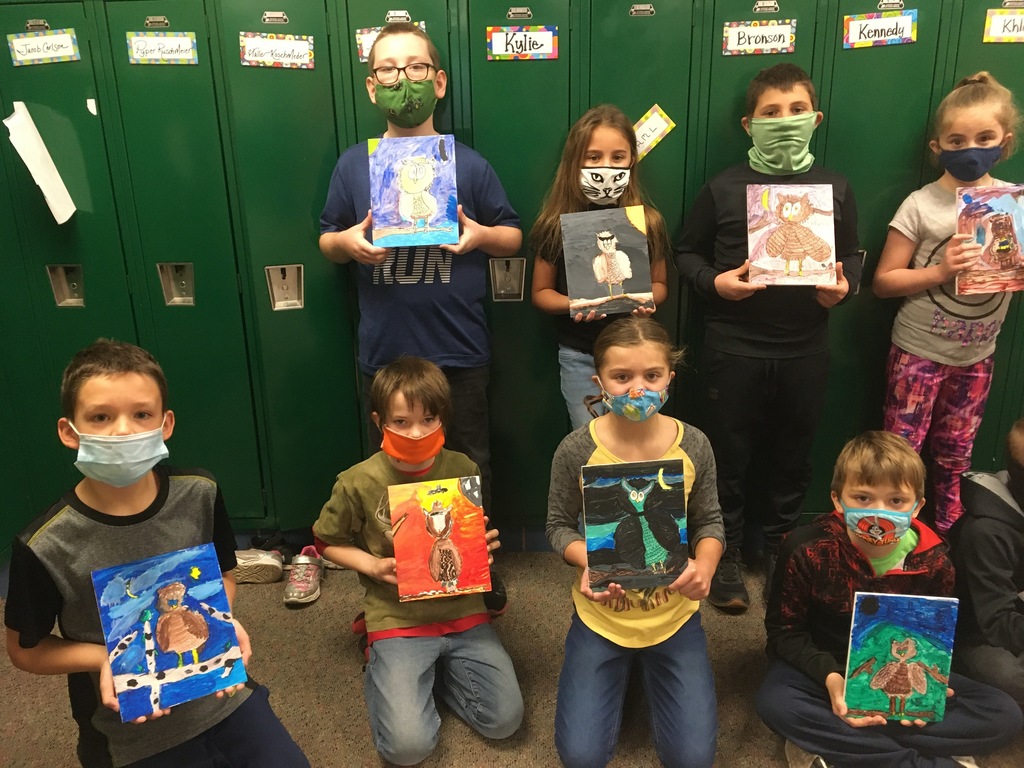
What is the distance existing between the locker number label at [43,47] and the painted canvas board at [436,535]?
222 cm

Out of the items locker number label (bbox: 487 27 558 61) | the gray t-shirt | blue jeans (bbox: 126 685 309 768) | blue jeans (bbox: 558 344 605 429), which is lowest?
blue jeans (bbox: 126 685 309 768)

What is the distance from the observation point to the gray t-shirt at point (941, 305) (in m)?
2.63

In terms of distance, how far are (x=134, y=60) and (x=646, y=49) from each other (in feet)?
6.49

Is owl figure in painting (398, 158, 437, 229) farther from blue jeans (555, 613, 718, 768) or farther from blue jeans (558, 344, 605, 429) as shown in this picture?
blue jeans (555, 613, 718, 768)

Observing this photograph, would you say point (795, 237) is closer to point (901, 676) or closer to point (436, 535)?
point (901, 676)

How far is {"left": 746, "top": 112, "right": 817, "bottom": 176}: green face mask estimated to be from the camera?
247cm

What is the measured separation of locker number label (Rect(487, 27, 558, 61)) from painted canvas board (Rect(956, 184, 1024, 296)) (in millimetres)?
1556

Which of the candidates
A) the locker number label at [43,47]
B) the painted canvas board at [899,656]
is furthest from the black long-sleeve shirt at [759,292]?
the locker number label at [43,47]

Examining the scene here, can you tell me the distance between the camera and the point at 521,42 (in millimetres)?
2693

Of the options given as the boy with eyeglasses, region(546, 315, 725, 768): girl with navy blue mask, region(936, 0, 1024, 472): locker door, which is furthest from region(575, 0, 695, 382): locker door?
region(546, 315, 725, 768): girl with navy blue mask

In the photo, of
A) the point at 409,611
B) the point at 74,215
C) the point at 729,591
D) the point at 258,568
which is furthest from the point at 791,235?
the point at 74,215

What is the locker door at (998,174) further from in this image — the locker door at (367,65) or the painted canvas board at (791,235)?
the locker door at (367,65)

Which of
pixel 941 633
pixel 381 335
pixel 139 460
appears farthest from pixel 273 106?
pixel 941 633

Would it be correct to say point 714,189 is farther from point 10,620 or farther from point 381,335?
point 10,620
